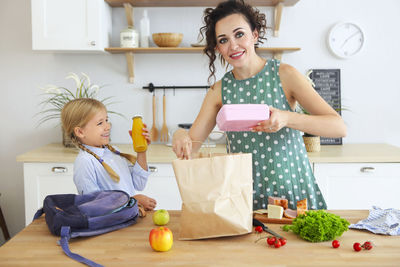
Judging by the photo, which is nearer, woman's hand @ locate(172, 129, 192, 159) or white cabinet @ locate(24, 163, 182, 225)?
woman's hand @ locate(172, 129, 192, 159)

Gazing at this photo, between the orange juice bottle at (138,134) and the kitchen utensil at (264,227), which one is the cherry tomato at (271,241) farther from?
the orange juice bottle at (138,134)

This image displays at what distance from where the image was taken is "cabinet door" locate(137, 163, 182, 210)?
2760 mm

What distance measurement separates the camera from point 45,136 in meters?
3.34

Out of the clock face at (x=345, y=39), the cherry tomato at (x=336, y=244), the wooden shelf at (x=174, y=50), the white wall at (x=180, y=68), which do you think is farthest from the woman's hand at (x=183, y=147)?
the clock face at (x=345, y=39)

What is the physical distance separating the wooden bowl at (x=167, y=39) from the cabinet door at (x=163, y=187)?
89cm

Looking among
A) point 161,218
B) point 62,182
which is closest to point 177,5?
point 62,182

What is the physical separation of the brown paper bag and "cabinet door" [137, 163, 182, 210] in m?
1.43

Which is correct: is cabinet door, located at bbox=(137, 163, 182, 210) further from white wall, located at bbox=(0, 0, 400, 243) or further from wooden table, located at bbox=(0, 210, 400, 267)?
wooden table, located at bbox=(0, 210, 400, 267)

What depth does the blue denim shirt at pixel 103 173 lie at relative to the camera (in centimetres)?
178

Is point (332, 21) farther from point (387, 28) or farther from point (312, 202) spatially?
point (312, 202)

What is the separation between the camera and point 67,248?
1.25 metres

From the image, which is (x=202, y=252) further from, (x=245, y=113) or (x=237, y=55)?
(x=237, y=55)

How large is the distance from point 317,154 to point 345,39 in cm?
99

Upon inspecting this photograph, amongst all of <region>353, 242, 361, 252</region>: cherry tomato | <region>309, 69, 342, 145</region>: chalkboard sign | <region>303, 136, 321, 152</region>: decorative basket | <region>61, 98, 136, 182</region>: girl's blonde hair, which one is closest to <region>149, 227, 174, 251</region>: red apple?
<region>353, 242, 361, 252</region>: cherry tomato
